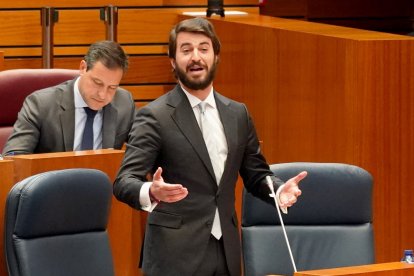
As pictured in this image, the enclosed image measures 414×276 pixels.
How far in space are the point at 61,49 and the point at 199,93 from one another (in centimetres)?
381

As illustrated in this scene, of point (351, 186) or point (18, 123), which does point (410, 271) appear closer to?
point (351, 186)

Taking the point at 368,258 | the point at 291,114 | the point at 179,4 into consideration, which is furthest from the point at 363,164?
the point at 179,4

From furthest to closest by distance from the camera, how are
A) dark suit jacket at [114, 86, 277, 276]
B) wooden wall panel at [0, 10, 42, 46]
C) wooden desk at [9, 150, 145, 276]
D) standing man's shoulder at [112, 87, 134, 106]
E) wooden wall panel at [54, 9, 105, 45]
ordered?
wooden wall panel at [54, 9, 105, 45], wooden wall panel at [0, 10, 42, 46], standing man's shoulder at [112, 87, 134, 106], wooden desk at [9, 150, 145, 276], dark suit jacket at [114, 86, 277, 276]

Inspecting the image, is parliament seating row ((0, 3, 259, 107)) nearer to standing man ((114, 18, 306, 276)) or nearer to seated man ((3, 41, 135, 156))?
seated man ((3, 41, 135, 156))

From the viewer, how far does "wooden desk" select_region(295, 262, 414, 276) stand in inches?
112

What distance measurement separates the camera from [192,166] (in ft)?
11.8

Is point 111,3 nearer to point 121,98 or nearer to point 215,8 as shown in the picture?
point 215,8

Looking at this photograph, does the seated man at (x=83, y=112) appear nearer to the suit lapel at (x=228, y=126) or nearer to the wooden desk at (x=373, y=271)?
the suit lapel at (x=228, y=126)

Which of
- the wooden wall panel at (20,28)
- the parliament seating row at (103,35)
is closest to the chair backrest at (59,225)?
the parliament seating row at (103,35)

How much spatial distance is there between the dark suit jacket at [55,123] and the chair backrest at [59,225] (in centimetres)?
85

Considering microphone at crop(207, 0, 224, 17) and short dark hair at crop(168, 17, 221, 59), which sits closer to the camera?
short dark hair at crop(168, 17, 221, 59)

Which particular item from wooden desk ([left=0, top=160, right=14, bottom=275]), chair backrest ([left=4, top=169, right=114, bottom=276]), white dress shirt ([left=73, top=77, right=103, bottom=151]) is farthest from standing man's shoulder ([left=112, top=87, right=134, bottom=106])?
chair backrest ([left=4, top=169, right=114, bottom=276])

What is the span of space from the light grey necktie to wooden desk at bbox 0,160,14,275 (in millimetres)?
725

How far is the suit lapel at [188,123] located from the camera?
360cm
